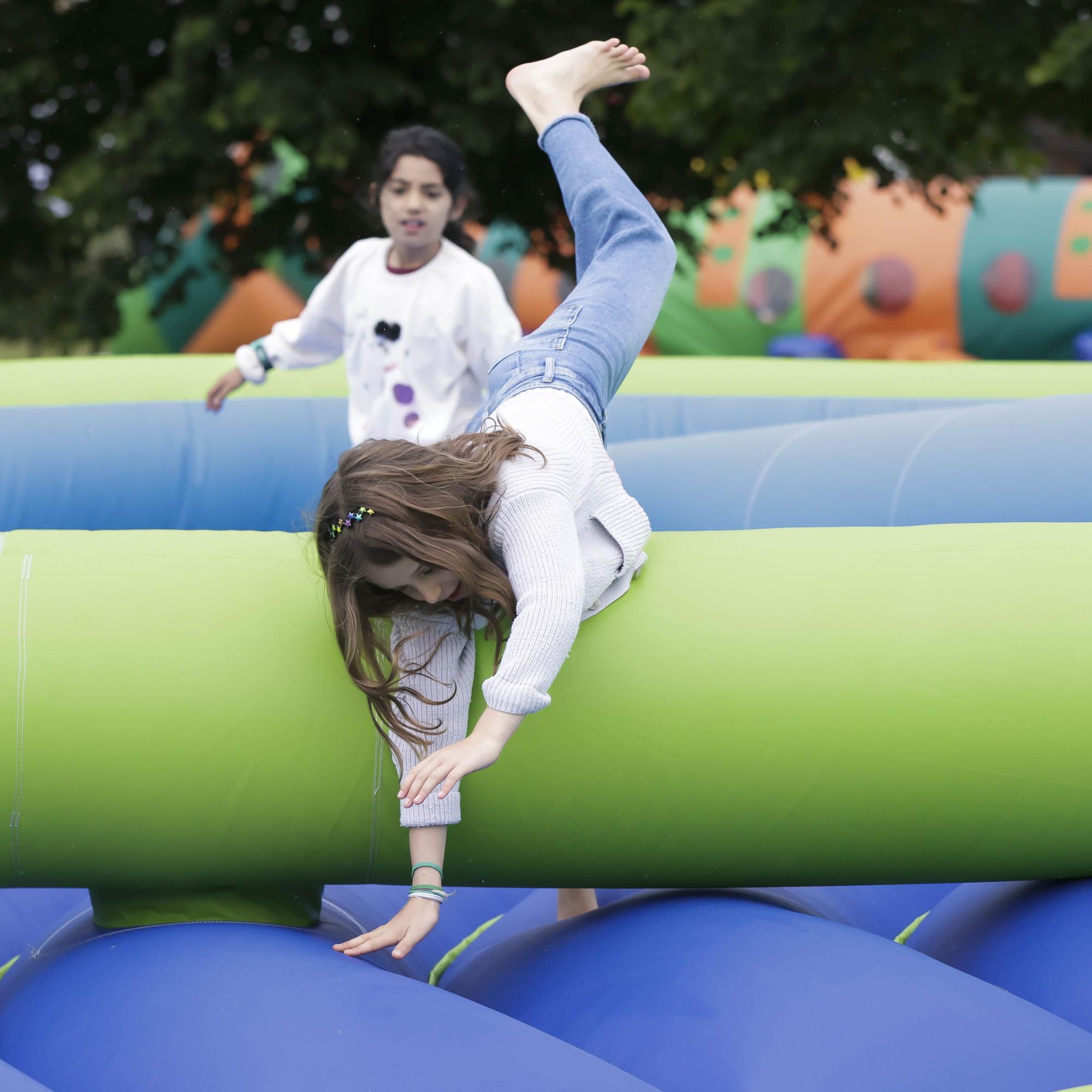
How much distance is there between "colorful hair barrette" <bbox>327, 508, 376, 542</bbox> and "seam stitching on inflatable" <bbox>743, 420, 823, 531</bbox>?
894 mm

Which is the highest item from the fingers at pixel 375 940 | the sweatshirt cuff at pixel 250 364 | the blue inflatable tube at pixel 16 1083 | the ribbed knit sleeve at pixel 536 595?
the sweatshirt cuff at pixel 250 364

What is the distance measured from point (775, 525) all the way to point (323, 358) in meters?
1.12

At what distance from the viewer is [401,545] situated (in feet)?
5.18

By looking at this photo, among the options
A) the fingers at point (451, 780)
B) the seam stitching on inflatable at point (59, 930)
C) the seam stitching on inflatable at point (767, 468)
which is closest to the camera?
the fingers at point (451, 780)

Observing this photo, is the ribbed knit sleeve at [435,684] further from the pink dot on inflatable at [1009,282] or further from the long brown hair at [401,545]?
the pink dot on inflatable at [1009,282]

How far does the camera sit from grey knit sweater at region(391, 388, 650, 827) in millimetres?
1529

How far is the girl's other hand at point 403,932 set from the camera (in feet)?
5.11

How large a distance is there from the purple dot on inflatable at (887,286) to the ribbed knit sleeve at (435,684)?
17.8 ft

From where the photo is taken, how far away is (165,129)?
502 cm

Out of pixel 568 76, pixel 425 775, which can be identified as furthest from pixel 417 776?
pixel 568 76

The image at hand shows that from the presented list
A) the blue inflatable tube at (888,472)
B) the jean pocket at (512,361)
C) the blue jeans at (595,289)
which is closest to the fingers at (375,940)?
the blue jeans at (595,289)

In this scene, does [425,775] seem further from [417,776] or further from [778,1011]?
[778,1011]

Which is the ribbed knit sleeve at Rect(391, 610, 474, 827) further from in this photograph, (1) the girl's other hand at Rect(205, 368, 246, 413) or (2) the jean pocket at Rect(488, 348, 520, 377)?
(1) the girl's other hand at Rect(205, 368, 246, 413)

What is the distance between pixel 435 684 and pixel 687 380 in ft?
6.88
